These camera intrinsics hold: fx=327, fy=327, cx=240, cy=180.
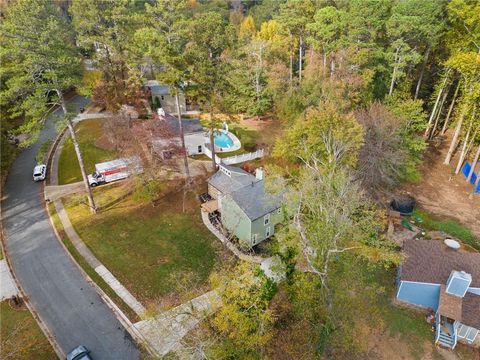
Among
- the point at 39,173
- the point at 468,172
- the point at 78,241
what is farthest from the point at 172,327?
the point at 468,172

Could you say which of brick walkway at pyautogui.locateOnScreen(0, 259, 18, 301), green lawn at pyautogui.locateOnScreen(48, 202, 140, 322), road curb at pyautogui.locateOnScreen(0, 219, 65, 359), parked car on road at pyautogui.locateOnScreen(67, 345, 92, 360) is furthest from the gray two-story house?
brick walkway at pyautogui.locateOnScreen(0, 259, 18, 301)

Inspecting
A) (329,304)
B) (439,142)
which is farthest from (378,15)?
(329,304)

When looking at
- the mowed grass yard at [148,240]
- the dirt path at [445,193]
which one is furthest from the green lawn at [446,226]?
the mowed grass yard at [148,240]

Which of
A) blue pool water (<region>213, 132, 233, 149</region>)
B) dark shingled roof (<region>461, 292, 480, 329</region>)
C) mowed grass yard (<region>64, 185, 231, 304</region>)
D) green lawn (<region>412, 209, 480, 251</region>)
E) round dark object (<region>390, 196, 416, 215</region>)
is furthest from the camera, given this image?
blue pool water (<region>213, 132, 233, 149</region>)

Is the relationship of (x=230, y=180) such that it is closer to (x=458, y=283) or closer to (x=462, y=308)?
(x=458, y=283)

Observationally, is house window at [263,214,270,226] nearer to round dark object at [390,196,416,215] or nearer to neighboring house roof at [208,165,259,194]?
neighboring house roof at [208,165,259,194]
